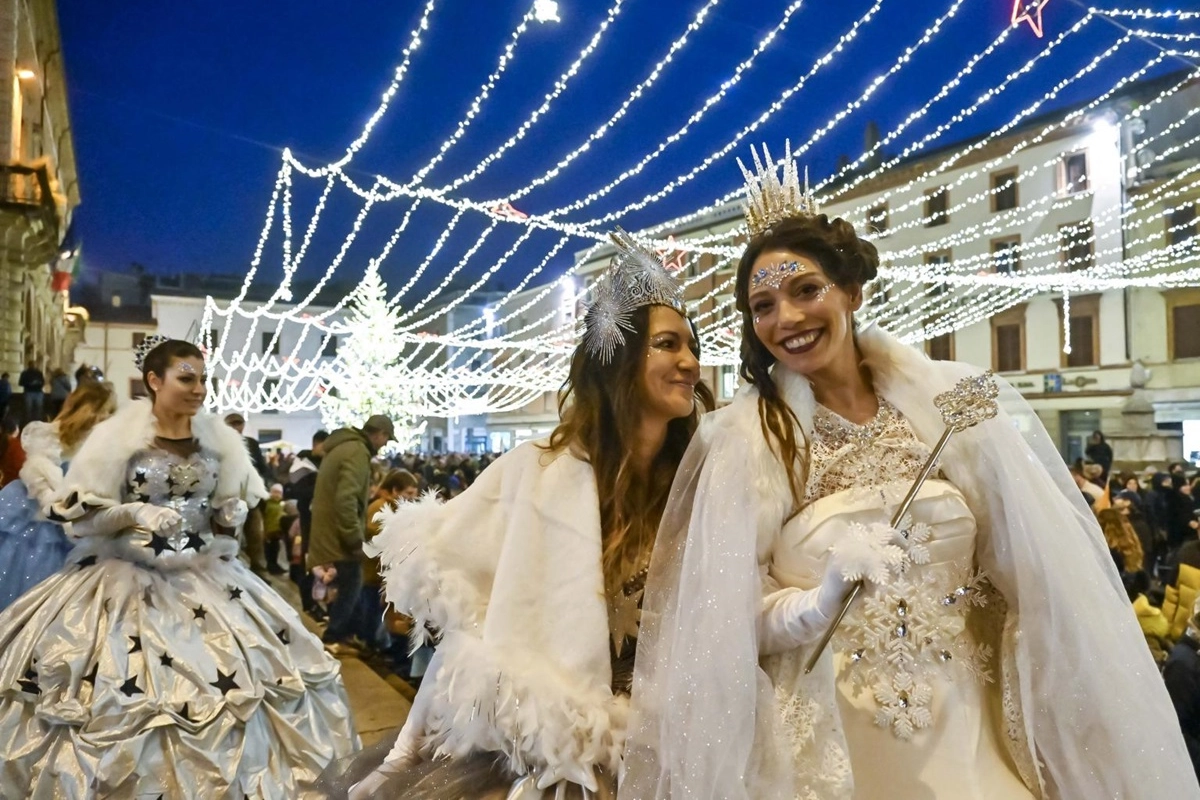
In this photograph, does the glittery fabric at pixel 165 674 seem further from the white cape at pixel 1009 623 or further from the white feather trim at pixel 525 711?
the white cape at pixel 1009 623

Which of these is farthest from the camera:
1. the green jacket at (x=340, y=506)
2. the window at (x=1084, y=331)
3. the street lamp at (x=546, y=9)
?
the window at (x=1084, y=331)

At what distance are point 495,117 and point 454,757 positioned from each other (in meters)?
9.60

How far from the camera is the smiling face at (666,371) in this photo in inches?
81.8

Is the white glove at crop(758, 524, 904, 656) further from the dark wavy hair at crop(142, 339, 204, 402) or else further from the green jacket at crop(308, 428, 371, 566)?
the green jacket at crop(308, 428, 371, 566)

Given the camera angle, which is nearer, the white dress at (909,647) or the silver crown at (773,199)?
the white dress at (909,647)

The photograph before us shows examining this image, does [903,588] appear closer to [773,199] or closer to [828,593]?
[828,593]

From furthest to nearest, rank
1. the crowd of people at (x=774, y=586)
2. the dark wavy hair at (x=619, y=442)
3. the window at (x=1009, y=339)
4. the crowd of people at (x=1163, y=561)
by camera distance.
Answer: the window at (x=1009, y=339)
the crowd of people at (x=1163, y=561)
the dark wavy hair at (x=619, y=442)
the crowd of people at (x=774, y=586)

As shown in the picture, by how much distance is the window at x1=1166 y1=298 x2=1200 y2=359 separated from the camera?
58.0 feet

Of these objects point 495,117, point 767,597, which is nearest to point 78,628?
point 767,597

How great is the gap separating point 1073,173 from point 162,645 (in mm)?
20173

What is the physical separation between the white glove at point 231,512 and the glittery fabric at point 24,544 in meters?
1.01

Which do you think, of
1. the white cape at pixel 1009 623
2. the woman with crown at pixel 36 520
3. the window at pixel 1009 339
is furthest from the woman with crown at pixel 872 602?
the window at pixel 1009 339

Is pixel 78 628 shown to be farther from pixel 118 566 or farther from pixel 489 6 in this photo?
pixel 489 6

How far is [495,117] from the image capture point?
10320 mm
